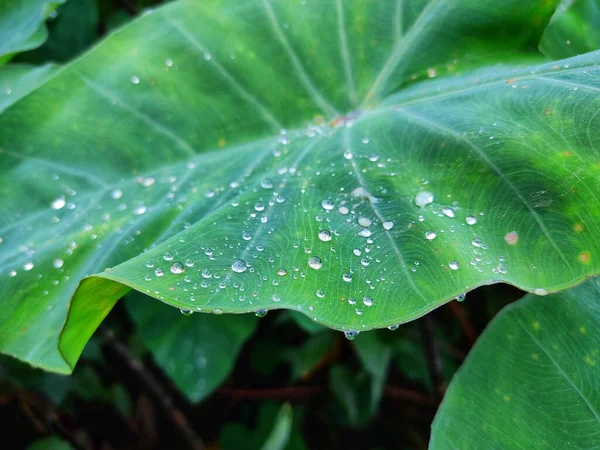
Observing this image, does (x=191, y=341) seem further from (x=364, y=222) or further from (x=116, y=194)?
(x=364, y=222)

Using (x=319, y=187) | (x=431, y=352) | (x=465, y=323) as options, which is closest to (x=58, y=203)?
(x=319, y=187)

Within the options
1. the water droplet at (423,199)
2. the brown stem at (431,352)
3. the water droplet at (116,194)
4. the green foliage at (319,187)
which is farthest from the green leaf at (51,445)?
the water droplet at (423,199)

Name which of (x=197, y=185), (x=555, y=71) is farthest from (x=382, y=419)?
(x=555, y=71)

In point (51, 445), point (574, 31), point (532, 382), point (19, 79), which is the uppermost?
point (574, 31)

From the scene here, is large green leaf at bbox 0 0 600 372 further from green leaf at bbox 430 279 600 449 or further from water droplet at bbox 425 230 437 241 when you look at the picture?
green leaf at bbox 430 279 600 449

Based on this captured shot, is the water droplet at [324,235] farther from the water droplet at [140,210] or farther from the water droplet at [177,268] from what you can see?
the water droplet at [140,210]

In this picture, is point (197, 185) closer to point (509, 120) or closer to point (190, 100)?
point (190, 100)
